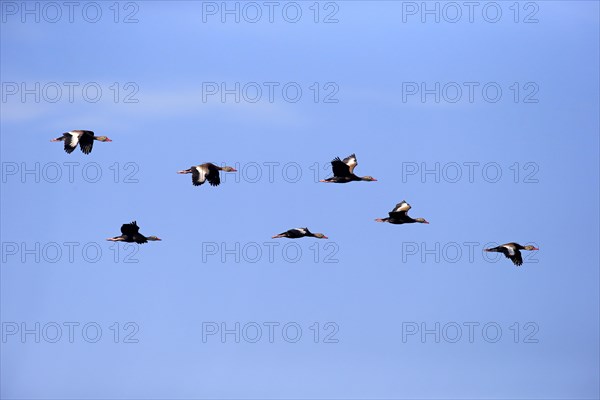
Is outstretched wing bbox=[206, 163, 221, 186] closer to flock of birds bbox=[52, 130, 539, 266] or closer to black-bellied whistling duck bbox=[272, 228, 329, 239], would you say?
flock of birds bbox=[52, 130, 539, 266]

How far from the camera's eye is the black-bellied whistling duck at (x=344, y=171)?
88312mm

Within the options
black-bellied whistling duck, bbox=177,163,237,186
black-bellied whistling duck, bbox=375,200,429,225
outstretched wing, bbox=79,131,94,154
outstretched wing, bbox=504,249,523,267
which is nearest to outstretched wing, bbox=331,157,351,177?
black-bellied whistling duck, bbox=375,200,429,225

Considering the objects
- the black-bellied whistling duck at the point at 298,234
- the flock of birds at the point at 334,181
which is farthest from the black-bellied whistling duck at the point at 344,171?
the black-bellied whistling duck at the point at 298,234

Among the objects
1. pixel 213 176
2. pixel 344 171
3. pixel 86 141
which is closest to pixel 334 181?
pixel 344 171

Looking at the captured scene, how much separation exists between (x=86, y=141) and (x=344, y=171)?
1065cm

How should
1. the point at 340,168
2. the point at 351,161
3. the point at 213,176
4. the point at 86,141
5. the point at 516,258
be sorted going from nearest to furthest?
the point at 213,176 < the point at 86,141 < the point at 340,168 < the point at 516,258 < the point at 351,161

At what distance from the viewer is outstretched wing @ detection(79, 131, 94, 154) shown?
284 ft

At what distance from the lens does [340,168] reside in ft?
290

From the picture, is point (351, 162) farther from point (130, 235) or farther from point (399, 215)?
point (130, 235)

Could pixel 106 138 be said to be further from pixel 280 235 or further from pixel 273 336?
Result: pixel 273 336

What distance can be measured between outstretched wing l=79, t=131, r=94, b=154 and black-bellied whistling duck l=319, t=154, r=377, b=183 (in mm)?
9720

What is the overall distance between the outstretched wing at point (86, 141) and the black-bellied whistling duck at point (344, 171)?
31.9 ft

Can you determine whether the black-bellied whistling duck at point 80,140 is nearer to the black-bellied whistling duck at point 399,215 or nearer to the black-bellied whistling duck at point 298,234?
the black-bellied whistling duck at point 298,234

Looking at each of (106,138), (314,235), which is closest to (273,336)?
(314,235)
